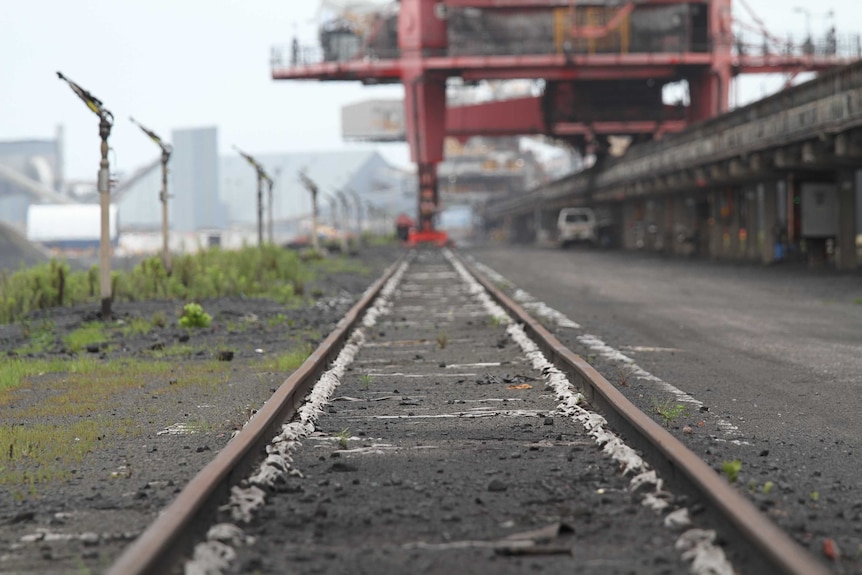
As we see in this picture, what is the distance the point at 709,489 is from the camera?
525 centimetres

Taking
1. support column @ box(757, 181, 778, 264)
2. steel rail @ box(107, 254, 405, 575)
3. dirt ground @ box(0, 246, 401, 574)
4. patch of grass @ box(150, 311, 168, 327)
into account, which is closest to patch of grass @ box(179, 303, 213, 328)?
dirt ground @ box(0, 246, 401, 574)

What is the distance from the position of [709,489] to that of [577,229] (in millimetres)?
61620

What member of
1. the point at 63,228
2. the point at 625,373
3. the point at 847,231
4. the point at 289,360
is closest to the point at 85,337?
the point at 289,360

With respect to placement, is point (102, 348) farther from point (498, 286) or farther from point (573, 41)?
point (573, 41)

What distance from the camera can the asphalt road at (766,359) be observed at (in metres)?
6.27

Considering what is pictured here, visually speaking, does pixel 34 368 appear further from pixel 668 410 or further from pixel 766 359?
pixel 766 359

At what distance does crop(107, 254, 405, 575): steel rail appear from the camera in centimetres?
432

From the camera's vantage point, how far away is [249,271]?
93.3 feet

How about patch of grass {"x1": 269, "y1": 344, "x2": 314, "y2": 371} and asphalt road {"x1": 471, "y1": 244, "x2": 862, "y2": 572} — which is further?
patch of grass {"x1": 269, "y1": 344, "x2": 314, "y2": 371}

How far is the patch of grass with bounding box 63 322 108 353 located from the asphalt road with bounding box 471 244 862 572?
5640 millimetres

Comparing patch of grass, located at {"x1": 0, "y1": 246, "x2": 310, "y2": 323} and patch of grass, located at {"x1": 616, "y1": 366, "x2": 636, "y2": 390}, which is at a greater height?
patch of grass, located at {"x1": 0, "y1": 246, "x2": 310, "y2": 323}

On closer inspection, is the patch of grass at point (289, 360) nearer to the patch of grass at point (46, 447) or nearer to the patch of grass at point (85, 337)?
the patch of grass at point (85, 337)

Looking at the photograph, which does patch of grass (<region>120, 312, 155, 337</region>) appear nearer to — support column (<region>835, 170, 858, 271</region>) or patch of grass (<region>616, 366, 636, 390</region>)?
patch of grass (<region>616, 366, 636, 390</region>)

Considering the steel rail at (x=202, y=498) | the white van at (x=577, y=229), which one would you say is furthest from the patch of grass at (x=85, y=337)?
the white van at (x=577, y=229)
